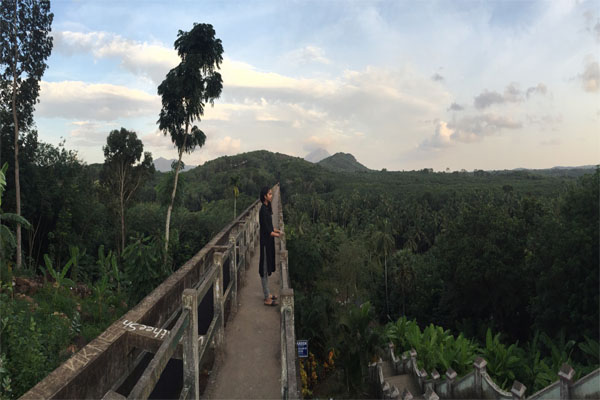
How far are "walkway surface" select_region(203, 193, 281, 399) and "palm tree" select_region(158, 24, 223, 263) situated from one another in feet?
54.4


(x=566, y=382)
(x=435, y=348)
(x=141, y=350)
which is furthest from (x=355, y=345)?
(x=141, y=350)

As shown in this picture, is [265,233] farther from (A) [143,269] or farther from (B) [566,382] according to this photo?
(B) [566,382]

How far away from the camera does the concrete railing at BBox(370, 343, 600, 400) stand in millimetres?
6742

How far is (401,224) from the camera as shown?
53.3 meters

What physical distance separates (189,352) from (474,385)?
8678mm

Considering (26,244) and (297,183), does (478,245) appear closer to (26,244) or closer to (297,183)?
(26,244)

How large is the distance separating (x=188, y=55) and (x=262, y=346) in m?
18.6

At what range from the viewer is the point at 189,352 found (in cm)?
261

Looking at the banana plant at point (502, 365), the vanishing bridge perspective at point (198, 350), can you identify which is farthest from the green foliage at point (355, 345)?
the banana plant at point (502, 365)

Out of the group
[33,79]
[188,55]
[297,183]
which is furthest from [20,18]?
[297,183]

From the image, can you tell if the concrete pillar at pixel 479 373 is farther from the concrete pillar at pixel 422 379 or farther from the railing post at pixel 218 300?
the railing post at pixel 218 300

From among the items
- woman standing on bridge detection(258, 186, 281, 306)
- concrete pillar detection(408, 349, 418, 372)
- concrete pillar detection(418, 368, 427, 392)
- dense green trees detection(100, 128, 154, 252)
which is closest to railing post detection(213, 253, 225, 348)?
woman standing on bridge detection(258, 186, 281, 306)

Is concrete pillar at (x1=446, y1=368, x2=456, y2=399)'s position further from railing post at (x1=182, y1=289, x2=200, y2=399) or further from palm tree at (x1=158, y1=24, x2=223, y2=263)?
palm tree at (x1=158, y1=24, x2=223, y2=263)

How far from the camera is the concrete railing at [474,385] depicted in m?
6.74
